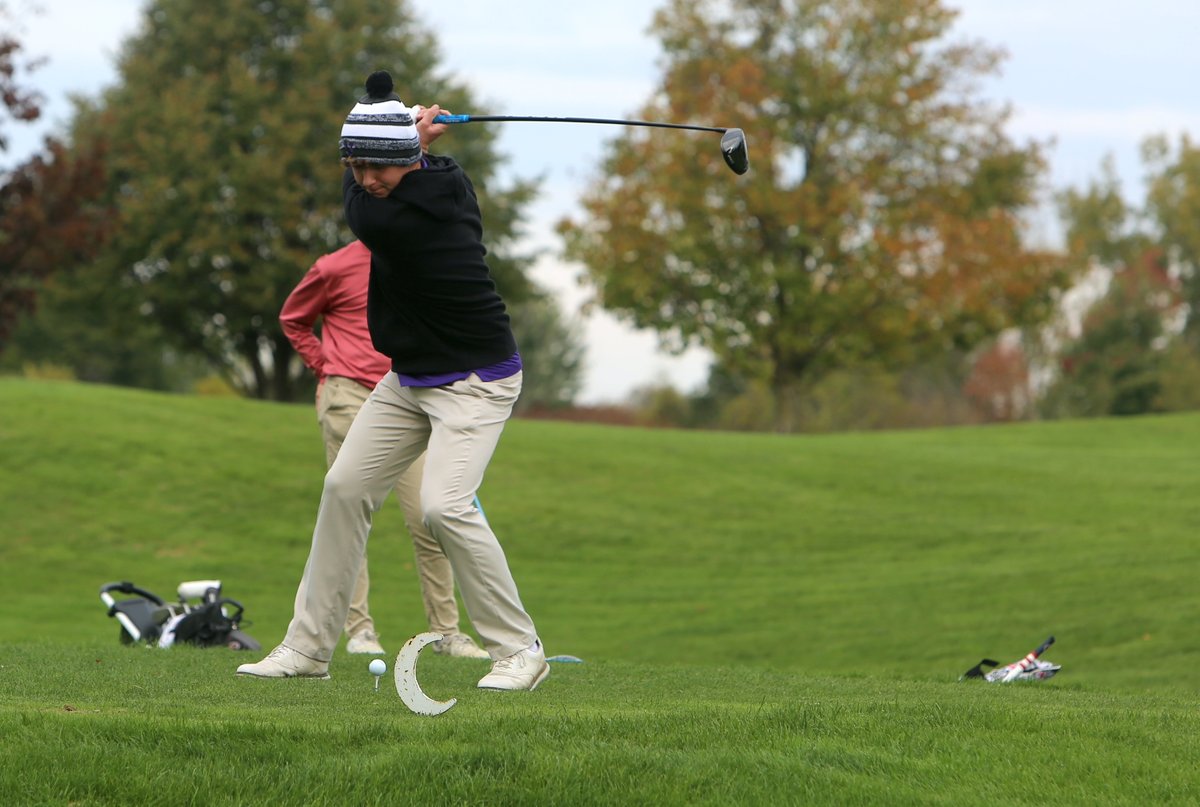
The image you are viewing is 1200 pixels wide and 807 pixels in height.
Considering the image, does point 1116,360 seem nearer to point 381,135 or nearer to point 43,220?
point 43,220

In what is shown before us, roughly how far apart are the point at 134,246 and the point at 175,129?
3.44m

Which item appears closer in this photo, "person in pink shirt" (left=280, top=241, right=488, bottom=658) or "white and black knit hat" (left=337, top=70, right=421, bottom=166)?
"white and black knit hat" (left=337, top=70, right=421, bottom=166)

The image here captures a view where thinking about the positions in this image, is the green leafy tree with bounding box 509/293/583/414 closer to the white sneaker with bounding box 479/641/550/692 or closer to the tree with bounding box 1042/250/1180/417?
the tree with bounding box 1042/250/1180/417

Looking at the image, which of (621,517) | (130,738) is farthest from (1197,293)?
(130,738)

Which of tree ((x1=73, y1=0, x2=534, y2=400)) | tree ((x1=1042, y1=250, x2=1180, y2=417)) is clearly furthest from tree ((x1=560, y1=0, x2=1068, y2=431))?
tree ((x1=1042, y1=250, x2=1180, y2=417))

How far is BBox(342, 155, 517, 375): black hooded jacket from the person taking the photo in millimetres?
6656

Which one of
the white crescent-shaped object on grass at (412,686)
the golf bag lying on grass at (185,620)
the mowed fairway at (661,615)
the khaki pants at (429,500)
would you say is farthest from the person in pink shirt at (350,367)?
the white crescent-shaped object on grass at (412,686)

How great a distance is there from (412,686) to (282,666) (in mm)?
1455

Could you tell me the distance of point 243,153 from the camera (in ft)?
143

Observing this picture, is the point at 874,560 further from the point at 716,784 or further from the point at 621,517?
the point at 716,784

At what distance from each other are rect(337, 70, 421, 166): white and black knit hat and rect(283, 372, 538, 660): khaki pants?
1040 millimetres

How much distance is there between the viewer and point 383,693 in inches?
270

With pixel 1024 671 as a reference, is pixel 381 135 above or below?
above

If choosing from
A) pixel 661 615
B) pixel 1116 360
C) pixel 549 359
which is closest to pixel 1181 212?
pixel 1116 360
